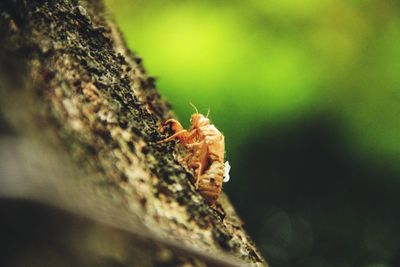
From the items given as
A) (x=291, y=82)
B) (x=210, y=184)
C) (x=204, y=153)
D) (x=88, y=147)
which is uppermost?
(x=291, y=82)

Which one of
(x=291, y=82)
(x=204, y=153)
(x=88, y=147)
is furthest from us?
(x=291, y=82)

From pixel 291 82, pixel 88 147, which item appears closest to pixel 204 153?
Answer: pixel 88 147

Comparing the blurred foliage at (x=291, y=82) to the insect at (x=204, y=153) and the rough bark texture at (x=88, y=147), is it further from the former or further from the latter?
the rough bark texture at (x=88, y=147)

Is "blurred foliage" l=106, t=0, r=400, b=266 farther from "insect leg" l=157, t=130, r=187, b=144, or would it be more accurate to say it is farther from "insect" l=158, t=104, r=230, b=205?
"insect leg" l=157, t=130, r=187, b=144

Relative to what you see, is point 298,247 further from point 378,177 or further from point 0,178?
A: point 0,178

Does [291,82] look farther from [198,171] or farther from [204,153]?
[198,171]

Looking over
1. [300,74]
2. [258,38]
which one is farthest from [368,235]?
[258,38]
